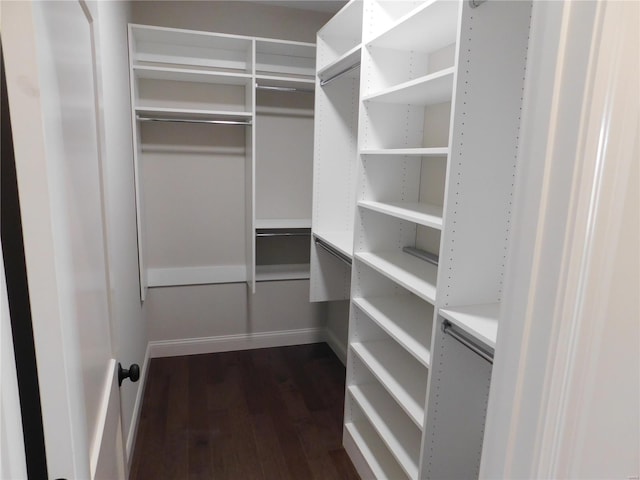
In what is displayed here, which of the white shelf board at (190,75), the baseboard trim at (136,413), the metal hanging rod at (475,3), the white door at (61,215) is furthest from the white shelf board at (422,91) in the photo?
the baseboard trim at (136,413)

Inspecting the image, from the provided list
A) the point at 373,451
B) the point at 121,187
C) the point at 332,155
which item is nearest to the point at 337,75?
the point at 332,155

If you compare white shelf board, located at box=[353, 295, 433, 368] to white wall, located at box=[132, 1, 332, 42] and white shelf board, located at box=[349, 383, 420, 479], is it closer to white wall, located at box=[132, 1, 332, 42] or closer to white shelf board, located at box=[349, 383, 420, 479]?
white shelf board, located at box=[349, 383, 420, 479]

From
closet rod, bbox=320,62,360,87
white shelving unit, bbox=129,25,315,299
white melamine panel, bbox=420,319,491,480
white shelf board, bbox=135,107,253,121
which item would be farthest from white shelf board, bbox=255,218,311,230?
white melamine panel, bbox=420,319,491,480

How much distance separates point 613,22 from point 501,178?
1.01 metres

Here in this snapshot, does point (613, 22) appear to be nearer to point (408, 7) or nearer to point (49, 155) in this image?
point (49, 155)

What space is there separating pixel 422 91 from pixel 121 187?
1.54 m

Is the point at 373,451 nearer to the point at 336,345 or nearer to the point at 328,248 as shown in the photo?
the point at 328,248

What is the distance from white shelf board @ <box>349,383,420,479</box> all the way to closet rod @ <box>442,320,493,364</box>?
0.66 metres

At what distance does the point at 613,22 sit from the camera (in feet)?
1.63

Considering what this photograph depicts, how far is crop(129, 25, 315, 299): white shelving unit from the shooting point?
9.64ft

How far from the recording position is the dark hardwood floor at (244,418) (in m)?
2.22

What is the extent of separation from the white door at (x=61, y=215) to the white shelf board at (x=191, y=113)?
187 centimetres

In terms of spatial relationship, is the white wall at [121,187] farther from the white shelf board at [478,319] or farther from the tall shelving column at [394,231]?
the white shelf board at [478,319]

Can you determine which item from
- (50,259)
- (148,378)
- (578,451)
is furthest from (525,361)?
(148,378)
